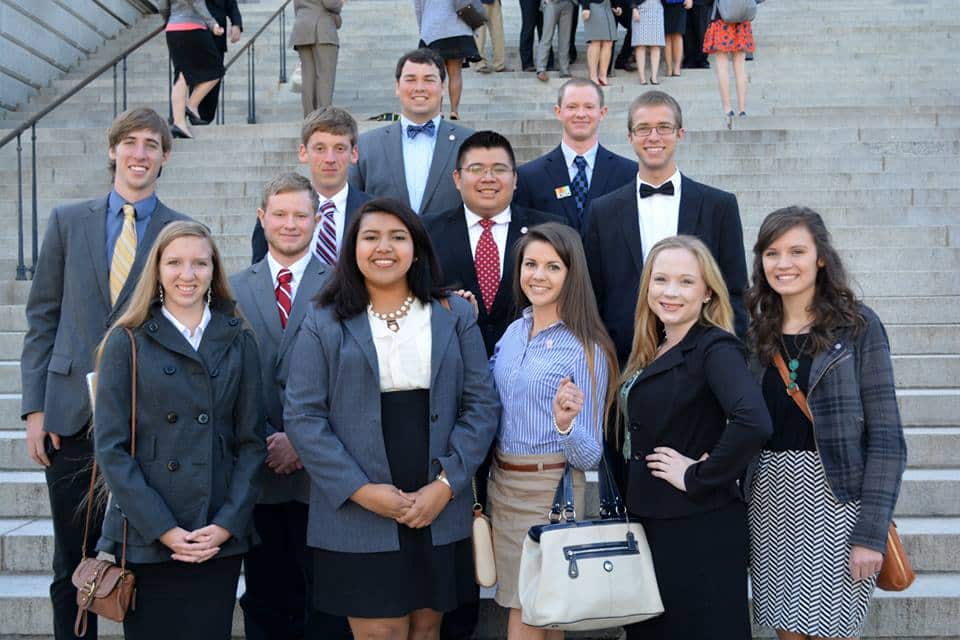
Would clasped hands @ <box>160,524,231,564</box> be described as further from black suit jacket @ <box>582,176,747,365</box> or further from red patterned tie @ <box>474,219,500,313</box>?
black suit jacket @ <box>582,176,747,365</box>

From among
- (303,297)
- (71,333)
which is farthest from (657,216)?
(71,333)

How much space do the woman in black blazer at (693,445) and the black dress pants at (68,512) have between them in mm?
2127

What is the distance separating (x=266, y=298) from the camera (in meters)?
4.29

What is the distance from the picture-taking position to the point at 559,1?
12805 millimetres

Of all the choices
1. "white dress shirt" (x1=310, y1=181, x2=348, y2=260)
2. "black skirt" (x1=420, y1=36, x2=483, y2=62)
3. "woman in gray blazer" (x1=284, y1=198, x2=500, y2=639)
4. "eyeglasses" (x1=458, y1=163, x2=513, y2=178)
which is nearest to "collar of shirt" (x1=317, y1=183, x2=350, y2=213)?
"white dress shirt" (x1=310, y1=181, x2=348, y2=260)

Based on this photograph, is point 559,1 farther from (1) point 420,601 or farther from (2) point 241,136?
(1) point 420,601

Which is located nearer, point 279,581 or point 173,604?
point 173,604

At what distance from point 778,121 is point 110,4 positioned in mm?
11249

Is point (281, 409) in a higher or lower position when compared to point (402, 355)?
lower

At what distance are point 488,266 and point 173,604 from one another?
1.89 m

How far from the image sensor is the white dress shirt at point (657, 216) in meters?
4.53

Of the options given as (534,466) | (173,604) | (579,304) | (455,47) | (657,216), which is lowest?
(173,604)

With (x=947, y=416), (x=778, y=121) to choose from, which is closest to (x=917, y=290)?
(x=947, y=416)

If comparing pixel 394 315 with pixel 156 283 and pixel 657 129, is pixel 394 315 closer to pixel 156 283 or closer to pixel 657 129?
pixel 156 283
